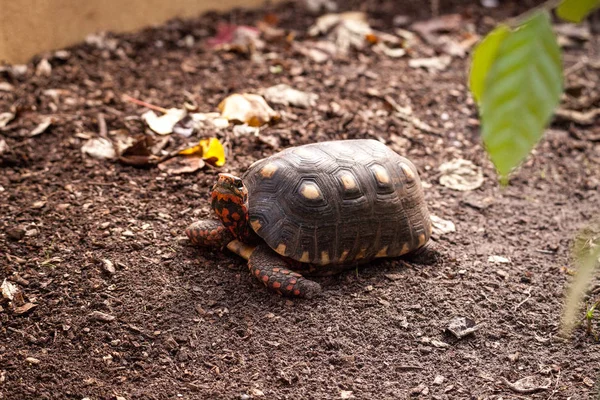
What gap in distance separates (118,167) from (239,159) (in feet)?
2.28

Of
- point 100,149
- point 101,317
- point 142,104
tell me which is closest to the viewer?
point 101,317

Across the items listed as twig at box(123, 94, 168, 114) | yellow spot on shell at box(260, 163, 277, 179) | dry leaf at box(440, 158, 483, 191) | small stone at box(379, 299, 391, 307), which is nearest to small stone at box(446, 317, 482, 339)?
small stone at box(379, 299, 391, 307)

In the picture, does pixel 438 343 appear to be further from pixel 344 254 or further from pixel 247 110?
pixel 247 110

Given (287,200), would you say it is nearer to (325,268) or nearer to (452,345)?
(325,268)

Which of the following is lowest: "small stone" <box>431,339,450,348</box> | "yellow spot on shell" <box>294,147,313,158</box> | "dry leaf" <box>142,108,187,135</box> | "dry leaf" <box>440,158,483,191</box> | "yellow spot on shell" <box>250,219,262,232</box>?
"small stone" <box>431,339,450,348</box>

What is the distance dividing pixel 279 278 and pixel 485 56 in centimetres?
213

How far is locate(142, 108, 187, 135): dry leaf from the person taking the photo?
13.2ft

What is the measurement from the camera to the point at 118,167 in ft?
12.3

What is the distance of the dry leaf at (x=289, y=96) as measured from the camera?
443 cm

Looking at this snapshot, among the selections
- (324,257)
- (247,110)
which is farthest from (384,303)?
(247,110)

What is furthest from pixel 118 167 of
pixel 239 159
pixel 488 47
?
pixel 488 47

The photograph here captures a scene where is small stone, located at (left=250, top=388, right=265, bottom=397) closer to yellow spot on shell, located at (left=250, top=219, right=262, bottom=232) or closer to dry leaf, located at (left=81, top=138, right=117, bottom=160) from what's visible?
yellow spot on shell, located at (left=250, top=219, right=262, bottom=232)

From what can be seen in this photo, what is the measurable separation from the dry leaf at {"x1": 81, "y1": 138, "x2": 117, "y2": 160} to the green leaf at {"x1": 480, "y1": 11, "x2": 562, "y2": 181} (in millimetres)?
3291

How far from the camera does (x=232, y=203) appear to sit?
2.96 meters
